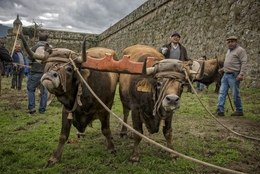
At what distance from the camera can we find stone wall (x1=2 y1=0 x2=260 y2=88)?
25.5ft

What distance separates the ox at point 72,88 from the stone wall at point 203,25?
498 centimetres

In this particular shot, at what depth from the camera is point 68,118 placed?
2893 mm

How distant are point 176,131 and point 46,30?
85.4ft

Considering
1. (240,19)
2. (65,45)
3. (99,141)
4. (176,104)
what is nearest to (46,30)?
(65,45)

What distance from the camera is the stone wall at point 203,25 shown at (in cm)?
777

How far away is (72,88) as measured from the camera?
9.55 ft

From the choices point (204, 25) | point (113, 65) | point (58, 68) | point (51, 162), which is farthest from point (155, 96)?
point (204, 25)

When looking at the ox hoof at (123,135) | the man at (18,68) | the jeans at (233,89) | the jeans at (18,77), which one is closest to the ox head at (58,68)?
the ox hoof at (123,135)

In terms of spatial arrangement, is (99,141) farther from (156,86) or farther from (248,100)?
(248,100)

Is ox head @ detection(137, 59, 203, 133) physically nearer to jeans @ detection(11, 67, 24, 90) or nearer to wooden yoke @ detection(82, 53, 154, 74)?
Result: wooden yoke @ detection(82, 53, 154, 74)

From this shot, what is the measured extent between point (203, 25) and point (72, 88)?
9.27m

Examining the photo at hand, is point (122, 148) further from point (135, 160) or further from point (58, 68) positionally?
point (58, 68)

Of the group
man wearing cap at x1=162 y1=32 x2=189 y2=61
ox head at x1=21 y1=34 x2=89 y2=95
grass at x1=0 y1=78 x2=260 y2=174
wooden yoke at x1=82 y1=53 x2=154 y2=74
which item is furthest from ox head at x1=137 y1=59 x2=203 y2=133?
man wearing cap at x1=162 y1=32 x2=189 y2=61

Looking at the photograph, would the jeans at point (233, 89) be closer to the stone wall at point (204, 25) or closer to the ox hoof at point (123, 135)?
the stone wall at point (204, 25)
